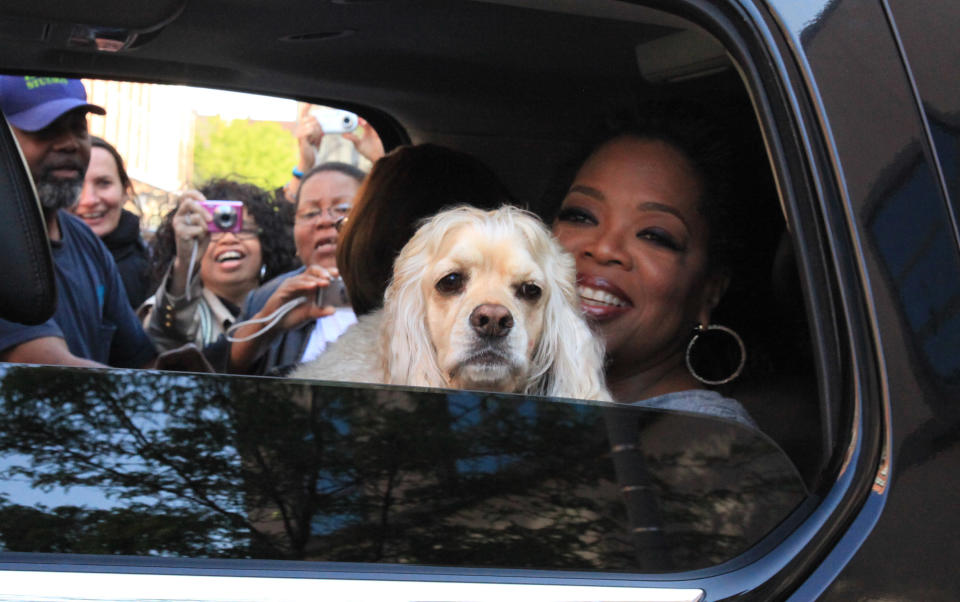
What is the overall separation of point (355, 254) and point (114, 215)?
5.94ft

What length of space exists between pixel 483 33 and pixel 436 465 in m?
1.37

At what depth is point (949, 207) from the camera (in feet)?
4.22

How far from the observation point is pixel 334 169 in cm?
377

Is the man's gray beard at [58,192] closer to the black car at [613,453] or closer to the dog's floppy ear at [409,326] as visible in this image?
the dog's floppy ear at [409,326]

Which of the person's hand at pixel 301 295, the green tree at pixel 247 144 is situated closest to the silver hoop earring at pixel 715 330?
the person's hand at pixel 301 295

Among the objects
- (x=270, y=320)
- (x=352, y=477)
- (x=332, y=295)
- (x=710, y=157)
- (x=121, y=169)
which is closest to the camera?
(x=352, y=477)

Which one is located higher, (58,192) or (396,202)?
(58,192)

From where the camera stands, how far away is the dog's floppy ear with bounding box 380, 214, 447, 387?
2023mm

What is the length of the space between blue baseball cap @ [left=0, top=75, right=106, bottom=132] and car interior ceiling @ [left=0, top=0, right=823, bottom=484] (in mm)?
89

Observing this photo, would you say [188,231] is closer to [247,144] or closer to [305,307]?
[247,144]

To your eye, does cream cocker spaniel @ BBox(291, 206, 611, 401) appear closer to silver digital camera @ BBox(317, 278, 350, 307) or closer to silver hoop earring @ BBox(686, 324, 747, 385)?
silver hoop earring @ BBox(686, 324, 747, 385)

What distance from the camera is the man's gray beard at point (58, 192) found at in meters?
2.88

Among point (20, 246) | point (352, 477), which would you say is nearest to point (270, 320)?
Answer: point (20, 246)

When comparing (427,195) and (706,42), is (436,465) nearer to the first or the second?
(706,42)
